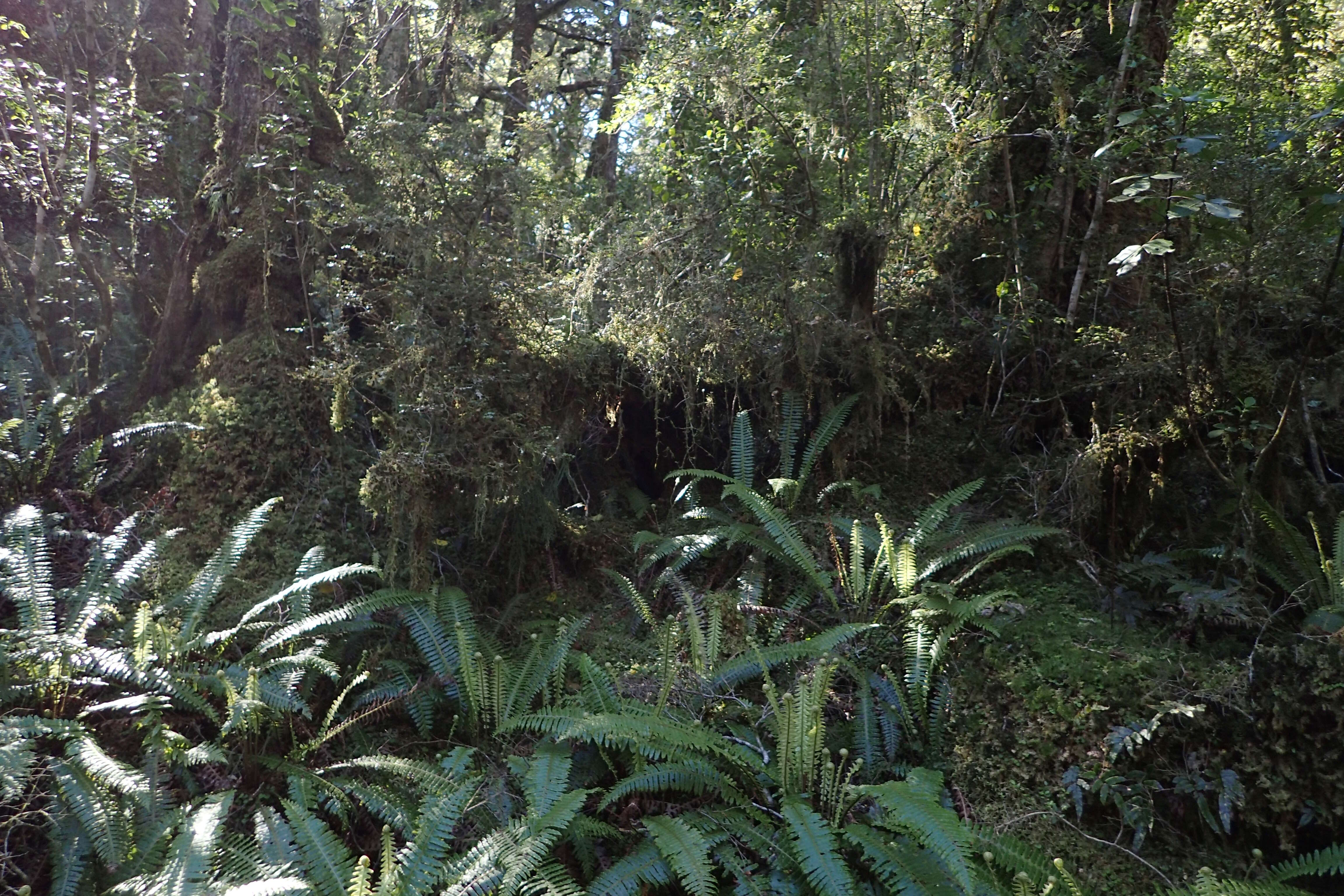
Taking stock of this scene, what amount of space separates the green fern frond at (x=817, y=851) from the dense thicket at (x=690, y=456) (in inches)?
0.6

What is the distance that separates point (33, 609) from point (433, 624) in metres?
1.54

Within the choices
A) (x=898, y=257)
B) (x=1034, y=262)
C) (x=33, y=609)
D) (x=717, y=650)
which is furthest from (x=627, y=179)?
(x=33, y=609)

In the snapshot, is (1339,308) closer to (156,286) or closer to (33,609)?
(33,609)

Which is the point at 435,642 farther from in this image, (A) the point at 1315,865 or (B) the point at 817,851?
(A) the point at 1315,865

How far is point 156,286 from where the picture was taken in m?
5.57

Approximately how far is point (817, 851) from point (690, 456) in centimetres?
278

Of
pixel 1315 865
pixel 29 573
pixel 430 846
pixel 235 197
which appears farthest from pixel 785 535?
pixel 235 197

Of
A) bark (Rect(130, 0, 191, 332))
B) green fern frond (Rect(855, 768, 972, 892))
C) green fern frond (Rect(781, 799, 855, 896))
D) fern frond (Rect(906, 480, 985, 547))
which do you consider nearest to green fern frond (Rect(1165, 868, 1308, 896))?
green fern frond (Rect(855, 768, 972, 892))

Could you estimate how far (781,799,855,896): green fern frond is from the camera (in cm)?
258

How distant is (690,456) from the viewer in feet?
16.7

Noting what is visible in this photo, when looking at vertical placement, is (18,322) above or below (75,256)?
below

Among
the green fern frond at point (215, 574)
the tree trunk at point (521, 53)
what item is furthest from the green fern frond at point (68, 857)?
the tree trunk at point (521, 53)

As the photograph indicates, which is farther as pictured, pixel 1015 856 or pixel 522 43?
pixel 522 43

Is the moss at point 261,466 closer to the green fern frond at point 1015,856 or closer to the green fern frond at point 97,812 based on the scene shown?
the green fern frond at point 97,812
